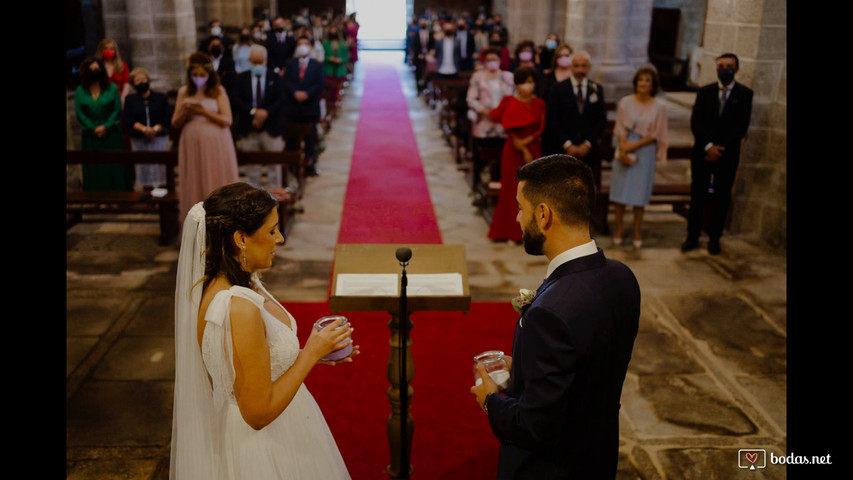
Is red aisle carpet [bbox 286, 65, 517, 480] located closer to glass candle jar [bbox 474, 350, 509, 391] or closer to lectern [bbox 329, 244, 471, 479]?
lectern [bbox 329, 244, 471, 479]

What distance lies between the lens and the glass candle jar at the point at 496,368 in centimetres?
252

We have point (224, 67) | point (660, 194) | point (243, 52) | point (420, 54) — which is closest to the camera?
point (660, 194)

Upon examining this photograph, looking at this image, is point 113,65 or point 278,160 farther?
point 113,65

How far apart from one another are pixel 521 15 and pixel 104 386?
1502 cm

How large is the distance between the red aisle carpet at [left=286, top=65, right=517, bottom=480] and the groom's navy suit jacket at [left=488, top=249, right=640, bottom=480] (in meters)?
1.46

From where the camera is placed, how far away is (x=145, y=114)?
8.41 meters

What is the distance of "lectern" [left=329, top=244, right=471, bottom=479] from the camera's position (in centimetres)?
335

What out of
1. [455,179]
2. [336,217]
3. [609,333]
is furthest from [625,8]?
[609,333]

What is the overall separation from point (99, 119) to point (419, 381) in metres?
5.04

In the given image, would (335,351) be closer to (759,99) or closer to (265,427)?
(265,427)

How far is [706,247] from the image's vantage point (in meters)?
7.44

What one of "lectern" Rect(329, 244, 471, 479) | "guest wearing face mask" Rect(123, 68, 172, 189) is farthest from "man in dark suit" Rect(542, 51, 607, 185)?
"guest wearing face mask" Rect(123, 68, 172, 189)

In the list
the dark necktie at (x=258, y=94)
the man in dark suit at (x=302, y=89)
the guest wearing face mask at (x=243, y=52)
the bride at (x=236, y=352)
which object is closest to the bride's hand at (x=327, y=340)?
the bride at (x=236, y=352)

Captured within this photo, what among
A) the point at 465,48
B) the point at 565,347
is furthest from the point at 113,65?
the point at 565,347
